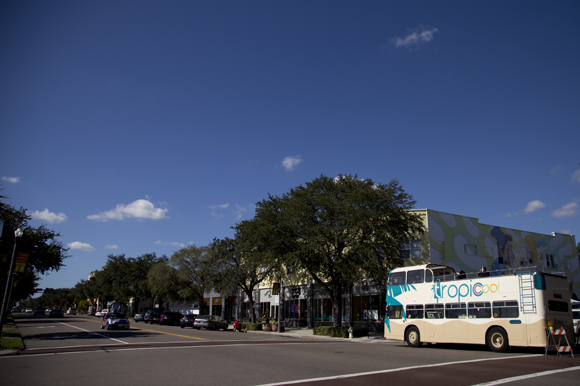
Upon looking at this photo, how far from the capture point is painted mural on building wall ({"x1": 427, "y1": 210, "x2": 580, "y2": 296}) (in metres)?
34.6

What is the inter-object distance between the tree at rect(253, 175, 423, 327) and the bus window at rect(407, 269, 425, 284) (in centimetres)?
553

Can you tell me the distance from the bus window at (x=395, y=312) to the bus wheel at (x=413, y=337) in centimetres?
88

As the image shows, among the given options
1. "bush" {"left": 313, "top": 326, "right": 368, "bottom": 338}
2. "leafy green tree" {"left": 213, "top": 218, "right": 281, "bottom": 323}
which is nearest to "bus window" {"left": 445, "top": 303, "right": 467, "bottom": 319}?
"bush" {"left": 313, "top": 326, "right": 368, "bottom": 338}

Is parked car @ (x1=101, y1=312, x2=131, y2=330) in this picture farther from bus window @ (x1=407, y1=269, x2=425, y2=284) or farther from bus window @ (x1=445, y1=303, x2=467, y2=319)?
bus window @ (x1=445, y1=303, x2=467, y2=319)

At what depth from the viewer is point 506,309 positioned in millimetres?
17219

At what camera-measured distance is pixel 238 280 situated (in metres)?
43.5

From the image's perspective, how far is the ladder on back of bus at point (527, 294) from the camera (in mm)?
16297

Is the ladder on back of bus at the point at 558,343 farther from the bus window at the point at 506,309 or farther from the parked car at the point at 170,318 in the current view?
the parked car at the point at 170,318

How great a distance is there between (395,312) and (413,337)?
1658 mm

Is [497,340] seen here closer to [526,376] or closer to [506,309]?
[506,309]

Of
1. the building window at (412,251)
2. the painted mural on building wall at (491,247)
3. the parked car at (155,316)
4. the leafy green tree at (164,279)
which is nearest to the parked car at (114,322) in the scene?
the parked car at (155,316)

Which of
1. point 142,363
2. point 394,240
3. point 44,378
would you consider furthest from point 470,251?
point 44,378

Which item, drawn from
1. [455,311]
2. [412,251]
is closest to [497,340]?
[455,311]

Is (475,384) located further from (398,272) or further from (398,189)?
(398,189)
